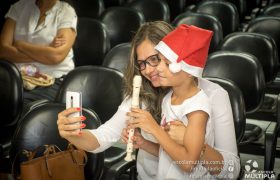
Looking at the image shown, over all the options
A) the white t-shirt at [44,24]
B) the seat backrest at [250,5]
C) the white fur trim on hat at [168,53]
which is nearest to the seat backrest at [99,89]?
the white t-shirt at [44,24]

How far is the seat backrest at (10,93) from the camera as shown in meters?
3.12

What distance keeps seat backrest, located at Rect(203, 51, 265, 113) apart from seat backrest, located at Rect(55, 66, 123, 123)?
0.61m

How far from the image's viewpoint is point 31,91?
11.4ft

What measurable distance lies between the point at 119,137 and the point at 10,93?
3.92ft

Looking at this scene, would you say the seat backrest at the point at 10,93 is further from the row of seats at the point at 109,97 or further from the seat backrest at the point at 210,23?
the seat backrest at the point at 210,23

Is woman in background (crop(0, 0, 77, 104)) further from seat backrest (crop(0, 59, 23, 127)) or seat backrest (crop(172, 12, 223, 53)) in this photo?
seat backrest (crop(172, 12, 223, 53))

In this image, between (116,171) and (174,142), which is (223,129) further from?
(116,171)

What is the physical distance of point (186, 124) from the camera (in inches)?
75.1

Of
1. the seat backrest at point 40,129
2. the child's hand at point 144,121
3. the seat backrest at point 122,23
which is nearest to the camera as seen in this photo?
the child's hand at point 144,121

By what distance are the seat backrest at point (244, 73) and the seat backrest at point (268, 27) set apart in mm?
1312

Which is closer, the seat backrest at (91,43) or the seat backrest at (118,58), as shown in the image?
the seat backrest at (118,58)

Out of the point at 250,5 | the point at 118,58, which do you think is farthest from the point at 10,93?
the point at 250,5

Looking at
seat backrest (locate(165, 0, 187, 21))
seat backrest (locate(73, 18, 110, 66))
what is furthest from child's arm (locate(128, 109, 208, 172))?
seat backrest (locate(165, 0, 187, 21))

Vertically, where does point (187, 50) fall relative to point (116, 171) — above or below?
above
